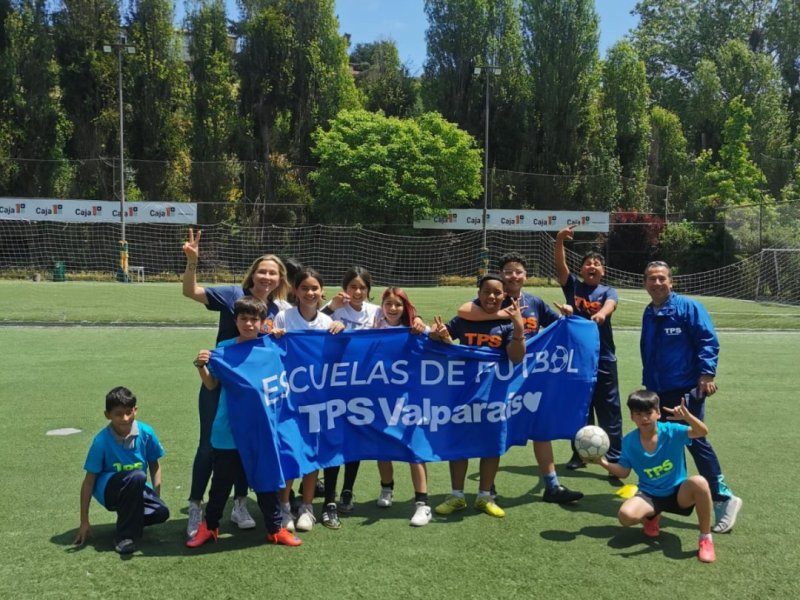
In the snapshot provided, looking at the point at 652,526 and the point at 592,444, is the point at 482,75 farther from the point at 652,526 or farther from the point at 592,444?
the point at 652,526

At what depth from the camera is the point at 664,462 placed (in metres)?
4.27

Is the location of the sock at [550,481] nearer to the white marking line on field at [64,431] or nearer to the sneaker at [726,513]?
the sneaker at [726,513]

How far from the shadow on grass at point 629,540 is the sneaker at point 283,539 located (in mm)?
1545

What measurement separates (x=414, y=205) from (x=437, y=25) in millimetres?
15427

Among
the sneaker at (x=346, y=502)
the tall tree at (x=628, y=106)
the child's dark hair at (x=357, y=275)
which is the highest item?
the tall tree at (x=628, y=106)

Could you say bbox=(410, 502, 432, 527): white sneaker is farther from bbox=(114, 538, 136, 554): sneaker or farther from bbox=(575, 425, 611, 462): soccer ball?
bbox=(114, 538, 136, 554): sneaker

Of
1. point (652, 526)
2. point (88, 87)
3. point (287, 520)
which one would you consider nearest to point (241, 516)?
point (287, 520)

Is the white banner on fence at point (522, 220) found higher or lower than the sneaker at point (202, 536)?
higher

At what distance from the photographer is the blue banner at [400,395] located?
4.39 metres

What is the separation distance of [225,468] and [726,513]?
10.6ft

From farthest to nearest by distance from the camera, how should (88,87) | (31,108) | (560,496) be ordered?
(88,87) → (31,108) → (560,496)

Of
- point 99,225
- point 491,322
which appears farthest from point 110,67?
point 491,322

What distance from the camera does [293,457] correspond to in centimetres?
436

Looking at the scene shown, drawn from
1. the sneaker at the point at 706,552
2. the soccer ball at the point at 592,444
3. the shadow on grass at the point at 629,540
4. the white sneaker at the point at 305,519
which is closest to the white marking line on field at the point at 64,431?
the white sneaker at the point at 305,519
